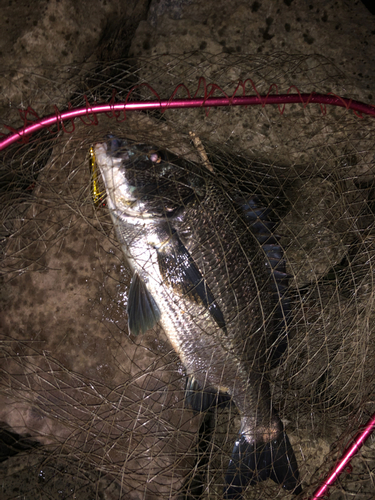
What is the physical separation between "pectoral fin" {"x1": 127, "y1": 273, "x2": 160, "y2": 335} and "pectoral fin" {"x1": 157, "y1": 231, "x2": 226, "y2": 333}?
23 centimetres

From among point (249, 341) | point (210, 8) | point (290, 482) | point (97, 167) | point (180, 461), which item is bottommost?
point (290, 482)

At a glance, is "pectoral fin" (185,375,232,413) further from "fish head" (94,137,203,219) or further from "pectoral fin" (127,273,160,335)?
"fish head" (94,137,203,219)

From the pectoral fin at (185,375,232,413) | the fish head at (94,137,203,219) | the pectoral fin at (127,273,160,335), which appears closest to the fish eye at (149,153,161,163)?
the fish head at (94,137,203,219)

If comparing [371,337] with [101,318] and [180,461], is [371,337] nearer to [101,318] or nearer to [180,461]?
[180,461]

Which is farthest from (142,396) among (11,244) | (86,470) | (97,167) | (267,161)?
(267,161)

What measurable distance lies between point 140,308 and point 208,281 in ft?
1.86

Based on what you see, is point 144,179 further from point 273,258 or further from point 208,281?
point 273,258

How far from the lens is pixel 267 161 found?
2.99 m

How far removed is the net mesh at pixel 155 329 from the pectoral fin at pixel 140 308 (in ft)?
0.78

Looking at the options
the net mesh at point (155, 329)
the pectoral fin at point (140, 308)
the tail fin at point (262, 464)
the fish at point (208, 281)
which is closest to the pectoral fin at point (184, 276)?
the fish at point (208, 281)

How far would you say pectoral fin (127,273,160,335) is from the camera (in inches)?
102

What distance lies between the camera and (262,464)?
2561 millimetres

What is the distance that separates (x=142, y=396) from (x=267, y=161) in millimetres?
2201

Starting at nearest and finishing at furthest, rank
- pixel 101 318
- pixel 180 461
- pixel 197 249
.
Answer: pixel 197 249
pixel 180 461
pixel 101 318
